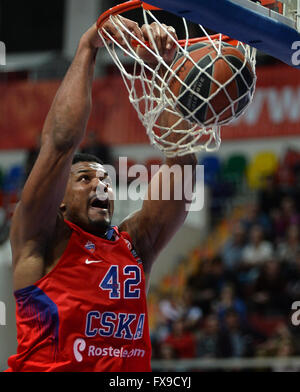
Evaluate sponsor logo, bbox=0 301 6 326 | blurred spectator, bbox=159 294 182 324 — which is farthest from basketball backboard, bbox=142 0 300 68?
blurred spectator, bbox=159 294 182 324

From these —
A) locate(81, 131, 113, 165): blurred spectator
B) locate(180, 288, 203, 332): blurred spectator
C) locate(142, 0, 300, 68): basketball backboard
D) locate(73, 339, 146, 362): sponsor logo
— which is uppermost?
locate(81, 131, 113, 165): blurred spectator

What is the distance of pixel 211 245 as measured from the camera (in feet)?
40.9

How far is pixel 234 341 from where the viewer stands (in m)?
8.69

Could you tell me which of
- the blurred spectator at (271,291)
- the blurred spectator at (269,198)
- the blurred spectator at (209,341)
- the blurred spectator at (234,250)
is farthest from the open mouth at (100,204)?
the blurred spectator at (269,198)

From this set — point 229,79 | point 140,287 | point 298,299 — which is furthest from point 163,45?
point 298,299

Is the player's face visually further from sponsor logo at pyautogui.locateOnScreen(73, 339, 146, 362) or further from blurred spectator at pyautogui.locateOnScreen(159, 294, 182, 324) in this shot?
blurred spectator at pyautogui.locateOnScreen(159, 294, 182, 324)

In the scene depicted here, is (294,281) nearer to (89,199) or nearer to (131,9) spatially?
(89,199)

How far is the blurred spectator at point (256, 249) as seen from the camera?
1048cm

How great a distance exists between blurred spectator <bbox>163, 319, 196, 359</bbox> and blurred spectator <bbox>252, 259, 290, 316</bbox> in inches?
38.7

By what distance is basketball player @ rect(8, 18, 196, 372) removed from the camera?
336cm

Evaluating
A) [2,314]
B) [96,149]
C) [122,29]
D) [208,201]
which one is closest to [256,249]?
[208,201]

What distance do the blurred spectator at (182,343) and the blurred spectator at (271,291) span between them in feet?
3.23

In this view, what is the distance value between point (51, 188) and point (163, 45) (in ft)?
2.82
